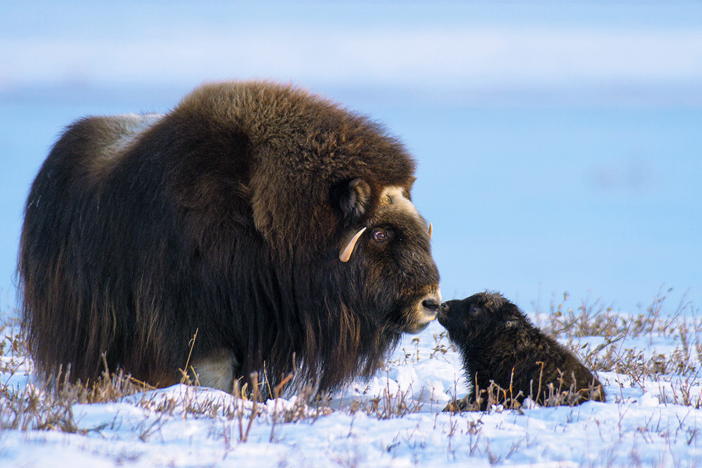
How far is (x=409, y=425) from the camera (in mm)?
2539

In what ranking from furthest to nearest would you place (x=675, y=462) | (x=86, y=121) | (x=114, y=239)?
(x=86, y=121)
(x=114, y=239)
(x=675, y=462)

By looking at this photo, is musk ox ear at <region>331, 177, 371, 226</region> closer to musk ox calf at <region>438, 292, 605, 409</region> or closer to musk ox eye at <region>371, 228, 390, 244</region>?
musk ox eye at <region>371, 228, 390, 244</region>

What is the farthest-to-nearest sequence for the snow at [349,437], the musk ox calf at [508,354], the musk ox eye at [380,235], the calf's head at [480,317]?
the calf's head at [480,317] < the musk ox eye at [380,235] < the musk ox calf at [508,354] < the snow at [349,437]

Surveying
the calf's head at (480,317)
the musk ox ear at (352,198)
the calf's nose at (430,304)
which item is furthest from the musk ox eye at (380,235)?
the calf's head at (480,317)

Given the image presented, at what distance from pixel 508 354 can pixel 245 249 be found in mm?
1460

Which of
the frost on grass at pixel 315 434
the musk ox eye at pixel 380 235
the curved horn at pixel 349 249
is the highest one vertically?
the musk ox eye at pixel 380 235

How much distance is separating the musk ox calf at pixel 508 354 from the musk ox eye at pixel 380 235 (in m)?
0.61

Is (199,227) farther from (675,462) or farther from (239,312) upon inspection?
(675,462)

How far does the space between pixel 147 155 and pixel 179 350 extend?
104 cm

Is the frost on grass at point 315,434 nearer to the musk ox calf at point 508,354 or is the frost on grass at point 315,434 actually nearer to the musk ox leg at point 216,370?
the musk ox calf at point 508,354

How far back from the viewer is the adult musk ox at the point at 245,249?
3561 mm

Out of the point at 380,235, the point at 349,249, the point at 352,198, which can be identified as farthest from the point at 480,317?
the point at 352,198

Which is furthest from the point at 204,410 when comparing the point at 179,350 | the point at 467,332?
the point at 467,332

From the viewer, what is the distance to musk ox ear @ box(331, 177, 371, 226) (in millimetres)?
3604
